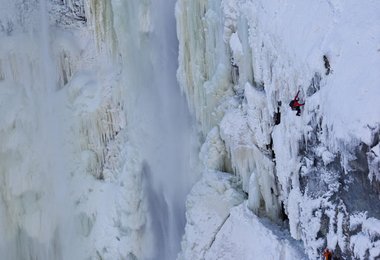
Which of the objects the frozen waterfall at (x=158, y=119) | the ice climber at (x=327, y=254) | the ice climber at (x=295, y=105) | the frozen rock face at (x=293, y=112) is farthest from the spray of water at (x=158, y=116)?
the ice climber at (x=327, y=254)

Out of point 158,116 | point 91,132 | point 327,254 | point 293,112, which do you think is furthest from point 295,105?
point 91,132

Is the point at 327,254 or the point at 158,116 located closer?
the point at 327,254

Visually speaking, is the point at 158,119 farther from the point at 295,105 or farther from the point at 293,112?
the point at 295,105

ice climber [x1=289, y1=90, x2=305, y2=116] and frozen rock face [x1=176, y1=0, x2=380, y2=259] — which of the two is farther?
ice climber [x1=289, y1=90, x2=305, y2=116]

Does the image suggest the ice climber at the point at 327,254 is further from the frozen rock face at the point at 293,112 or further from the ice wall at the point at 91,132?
the ice wall at the point at 91,132

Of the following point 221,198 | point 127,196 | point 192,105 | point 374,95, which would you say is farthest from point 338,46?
point 127,196

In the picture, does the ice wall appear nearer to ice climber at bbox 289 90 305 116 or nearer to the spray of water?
the spray of water

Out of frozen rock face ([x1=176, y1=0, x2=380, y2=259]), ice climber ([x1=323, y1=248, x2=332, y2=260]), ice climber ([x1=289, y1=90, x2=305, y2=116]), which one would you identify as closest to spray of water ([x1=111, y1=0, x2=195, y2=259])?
frozen rock face ([x1=176, y1=0, x2=380, y2=259])

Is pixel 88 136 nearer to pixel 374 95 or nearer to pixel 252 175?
pixel 252 175
